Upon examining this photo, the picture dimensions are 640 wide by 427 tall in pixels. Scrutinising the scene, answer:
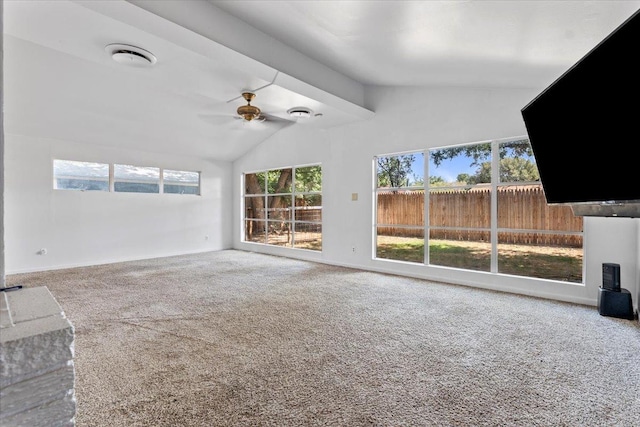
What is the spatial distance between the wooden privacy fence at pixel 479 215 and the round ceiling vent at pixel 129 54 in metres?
4.12

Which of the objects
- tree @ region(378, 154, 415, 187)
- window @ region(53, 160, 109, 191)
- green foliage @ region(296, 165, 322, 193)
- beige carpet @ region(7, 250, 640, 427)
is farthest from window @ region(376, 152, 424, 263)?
window @ region(53, 160, 109, 191)

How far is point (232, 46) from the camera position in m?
3.23

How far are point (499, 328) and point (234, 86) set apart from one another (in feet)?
14.5

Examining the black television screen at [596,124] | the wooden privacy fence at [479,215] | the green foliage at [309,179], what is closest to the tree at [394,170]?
the wooden privacy fence at [479,215]

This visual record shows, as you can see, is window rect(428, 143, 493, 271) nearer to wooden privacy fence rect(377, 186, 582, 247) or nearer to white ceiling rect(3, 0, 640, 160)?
wooden privacy fence rect(377, 186, 582, 247)

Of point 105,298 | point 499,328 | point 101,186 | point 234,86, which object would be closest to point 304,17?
point 234,86

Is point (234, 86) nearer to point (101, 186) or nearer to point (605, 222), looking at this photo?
point (101, 186)

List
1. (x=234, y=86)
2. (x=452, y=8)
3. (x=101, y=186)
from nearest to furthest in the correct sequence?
(x=452, y=8) → (x=234, y=86) → (x=101, y=186)

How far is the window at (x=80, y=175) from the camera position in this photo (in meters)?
5.89

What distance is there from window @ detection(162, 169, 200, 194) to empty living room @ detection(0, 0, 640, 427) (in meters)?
0.08

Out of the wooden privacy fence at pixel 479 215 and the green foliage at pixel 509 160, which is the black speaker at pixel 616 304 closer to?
the wooden privacy fence at pixel 479 215

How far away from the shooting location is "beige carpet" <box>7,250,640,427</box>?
1782 millimetres

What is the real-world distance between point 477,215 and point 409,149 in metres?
1.55

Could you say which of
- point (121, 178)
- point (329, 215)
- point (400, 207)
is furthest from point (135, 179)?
point (400, 207)
